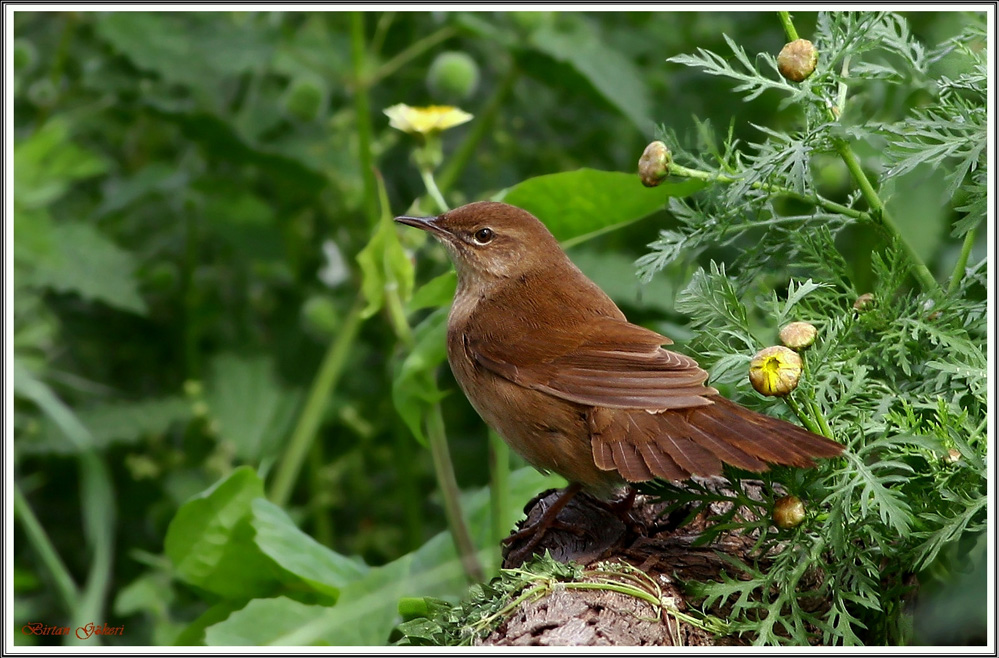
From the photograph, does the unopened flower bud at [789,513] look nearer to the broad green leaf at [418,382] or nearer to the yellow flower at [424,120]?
the broad green leaf at [418,382]

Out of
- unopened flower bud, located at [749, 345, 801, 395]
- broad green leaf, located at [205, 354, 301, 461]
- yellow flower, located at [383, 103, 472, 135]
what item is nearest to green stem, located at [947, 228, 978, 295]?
unopened flower bud, located at [749, 345, 801, 395]

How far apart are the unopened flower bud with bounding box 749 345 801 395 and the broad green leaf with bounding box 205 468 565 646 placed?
1.09 m

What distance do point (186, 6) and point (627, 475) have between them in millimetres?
2199

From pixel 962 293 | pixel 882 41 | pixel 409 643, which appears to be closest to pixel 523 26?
pixel 882 41

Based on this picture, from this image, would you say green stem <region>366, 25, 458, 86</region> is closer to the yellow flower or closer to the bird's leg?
the yellow flower

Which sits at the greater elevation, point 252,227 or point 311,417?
point 252,227

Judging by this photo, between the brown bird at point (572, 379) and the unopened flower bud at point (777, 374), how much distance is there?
0.37ft

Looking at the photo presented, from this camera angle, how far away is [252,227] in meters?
3.90

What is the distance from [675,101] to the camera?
421 cm

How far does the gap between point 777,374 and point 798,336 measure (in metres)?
0.12

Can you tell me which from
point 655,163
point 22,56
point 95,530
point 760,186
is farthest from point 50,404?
point 760,186

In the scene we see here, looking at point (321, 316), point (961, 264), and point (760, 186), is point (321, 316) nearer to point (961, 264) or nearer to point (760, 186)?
point (760, 186)

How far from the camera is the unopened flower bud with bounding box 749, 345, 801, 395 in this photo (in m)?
1.68

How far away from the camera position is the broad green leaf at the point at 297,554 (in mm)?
2543
